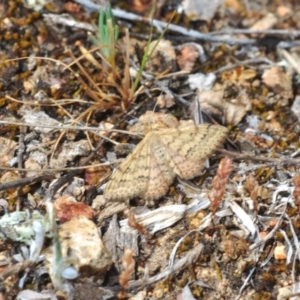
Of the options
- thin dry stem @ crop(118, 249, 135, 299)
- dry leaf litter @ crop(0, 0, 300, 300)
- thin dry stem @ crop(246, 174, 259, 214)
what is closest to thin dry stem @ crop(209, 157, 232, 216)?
dry leaf litter @ crop(0, 0, 300, 300)

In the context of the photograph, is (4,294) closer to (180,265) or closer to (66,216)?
(66,216)

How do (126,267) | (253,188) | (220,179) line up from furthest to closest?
(253,188) → (220,179) → (126,267)

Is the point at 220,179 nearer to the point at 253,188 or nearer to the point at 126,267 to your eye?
the point at 253,188

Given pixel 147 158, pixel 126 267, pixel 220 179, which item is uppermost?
pixel 220 179

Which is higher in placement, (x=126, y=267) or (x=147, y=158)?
(x=147, y=158)

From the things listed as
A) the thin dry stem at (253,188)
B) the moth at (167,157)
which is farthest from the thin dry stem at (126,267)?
the thin dry stem at (253,188)

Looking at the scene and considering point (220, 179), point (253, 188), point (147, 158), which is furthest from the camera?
point (147, 158)

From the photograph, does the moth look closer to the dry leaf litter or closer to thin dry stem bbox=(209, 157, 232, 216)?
the dry leaf litter

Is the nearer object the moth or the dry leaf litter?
the dry leaf litter

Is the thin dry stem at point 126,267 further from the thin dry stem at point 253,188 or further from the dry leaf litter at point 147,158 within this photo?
the thin dry stem at point 253,188

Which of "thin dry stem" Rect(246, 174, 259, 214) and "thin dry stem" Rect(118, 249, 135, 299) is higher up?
"thin dry stem" Rect(246, 174, 259, 214)

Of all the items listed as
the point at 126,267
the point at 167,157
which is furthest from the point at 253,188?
the point at 126,267

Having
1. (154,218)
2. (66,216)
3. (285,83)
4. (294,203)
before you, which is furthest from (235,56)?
(66,216)
